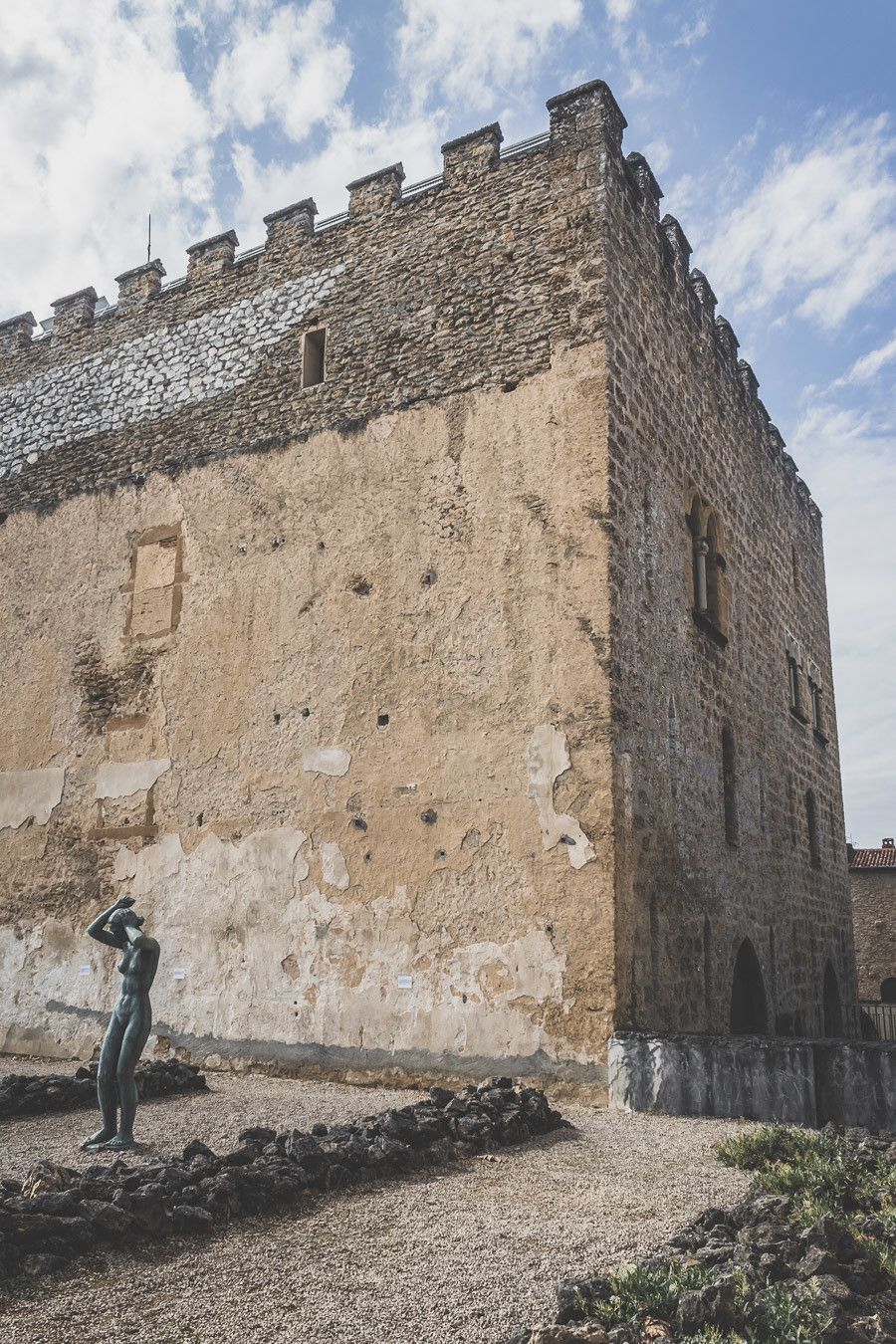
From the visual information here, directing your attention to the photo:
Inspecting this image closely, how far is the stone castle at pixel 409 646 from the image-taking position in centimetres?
758

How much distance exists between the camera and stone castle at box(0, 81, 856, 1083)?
7582 millimetres

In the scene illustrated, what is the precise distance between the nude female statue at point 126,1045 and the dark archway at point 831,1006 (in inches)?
393

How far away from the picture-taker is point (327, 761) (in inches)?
337

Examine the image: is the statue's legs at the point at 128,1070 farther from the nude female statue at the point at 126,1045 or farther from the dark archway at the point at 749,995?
the dark archway at the point at 749,995

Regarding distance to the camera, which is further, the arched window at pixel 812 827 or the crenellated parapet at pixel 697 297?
the arched window at pixel 812 827

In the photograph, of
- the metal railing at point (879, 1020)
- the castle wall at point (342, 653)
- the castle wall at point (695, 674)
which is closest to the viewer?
the castle wall at point (342, 653)

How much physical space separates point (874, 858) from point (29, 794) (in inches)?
948

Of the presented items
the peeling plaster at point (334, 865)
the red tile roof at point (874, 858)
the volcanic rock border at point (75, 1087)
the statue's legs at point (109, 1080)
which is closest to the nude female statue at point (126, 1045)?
the statue's legs at point (109, 1080)

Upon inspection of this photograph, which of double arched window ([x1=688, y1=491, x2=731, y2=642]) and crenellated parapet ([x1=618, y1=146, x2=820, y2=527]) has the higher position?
crenellated parapet ([x1=618, y1=146, x2=820, y2=527])

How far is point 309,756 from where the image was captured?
868 cm

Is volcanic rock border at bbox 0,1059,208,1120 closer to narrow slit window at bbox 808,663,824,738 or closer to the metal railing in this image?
narrow slit window at bbox 808,663,824,738

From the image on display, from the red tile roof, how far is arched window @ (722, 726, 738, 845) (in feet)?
63.2

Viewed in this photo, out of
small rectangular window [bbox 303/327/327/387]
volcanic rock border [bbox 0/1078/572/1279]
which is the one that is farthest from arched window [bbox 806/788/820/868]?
volcanic rock border [bbox 0/1078/572/1279]

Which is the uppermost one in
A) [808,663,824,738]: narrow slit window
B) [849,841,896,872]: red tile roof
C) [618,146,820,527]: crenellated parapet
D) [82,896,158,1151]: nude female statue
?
[618,146,820,527]: crenellated parapet
